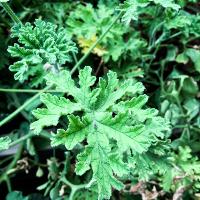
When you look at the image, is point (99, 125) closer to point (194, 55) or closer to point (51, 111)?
point (51, 111)

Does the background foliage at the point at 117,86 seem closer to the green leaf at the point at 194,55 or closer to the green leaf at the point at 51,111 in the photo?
the green leaf at the point at 194,55

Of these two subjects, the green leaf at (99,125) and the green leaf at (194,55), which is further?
the green leaf at (194,55)

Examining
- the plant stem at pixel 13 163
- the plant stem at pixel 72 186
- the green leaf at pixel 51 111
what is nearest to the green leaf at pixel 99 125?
the green leaf at pixel 51 111

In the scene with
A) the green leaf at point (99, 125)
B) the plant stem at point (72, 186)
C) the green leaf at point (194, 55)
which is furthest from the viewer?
the green leaf at point (194, 55)

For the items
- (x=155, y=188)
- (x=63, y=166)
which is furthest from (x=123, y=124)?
(x=63, y=166)

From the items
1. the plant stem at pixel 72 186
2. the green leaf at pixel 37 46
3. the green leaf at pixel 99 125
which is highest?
the green leaf at pixel 37 46

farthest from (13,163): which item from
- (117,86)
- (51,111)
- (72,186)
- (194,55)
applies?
(194,55)

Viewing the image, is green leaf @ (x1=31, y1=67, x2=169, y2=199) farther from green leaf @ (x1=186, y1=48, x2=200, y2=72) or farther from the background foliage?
green leaf @ (x1=186, y1=48, x2=200, y2=72)

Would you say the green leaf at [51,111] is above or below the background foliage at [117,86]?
above
